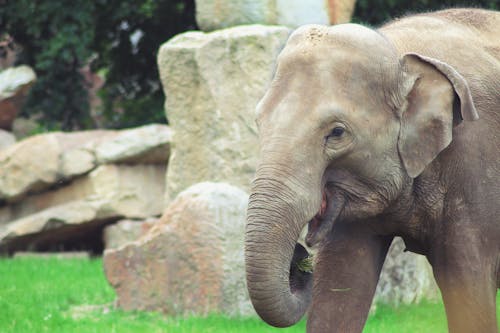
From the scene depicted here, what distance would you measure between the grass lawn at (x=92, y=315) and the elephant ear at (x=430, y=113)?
10.4 feet

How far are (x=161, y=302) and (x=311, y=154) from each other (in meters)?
4.47

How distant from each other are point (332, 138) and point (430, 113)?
1.76ft

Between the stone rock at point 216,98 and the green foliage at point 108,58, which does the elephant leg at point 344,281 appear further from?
the green foliage at point 108,58

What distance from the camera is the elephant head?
492 cm

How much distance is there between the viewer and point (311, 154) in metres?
5.06

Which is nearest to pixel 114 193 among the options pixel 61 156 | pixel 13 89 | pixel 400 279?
pixel 61 156

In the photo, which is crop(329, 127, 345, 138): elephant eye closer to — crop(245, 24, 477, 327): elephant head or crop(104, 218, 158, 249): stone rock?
crop(245, 24, 477, 327): elephant head

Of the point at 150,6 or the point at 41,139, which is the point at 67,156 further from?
the point at 150,6

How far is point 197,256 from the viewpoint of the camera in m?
9.02

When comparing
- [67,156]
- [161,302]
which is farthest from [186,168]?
[67,156]

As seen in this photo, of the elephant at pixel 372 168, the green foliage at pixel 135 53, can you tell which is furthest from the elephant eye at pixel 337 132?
the green foliage at pixel 135 53

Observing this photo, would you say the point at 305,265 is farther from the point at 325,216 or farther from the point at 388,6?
the point at 388,6

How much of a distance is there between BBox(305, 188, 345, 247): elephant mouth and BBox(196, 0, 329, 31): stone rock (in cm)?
612

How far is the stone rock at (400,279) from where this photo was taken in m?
9.55
